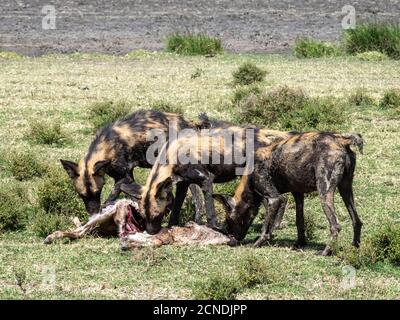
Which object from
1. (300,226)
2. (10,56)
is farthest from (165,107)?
(10,56)

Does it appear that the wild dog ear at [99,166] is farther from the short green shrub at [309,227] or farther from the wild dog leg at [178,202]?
the short green shrub at [309,227]

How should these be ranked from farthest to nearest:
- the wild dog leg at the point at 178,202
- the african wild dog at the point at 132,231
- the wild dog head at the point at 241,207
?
1. the wild dog leg at the point at 178,202
2. the wild dog head at the point at 241,207
3. the african wild dog at the point at 132,231

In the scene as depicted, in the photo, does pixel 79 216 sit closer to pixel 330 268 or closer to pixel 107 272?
pixel 107 272

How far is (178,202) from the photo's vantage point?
14133 mm

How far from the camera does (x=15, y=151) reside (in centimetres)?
1744

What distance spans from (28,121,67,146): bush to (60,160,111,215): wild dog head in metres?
4.54

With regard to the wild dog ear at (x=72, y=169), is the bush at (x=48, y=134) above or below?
below

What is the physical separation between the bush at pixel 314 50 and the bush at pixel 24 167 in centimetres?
1357

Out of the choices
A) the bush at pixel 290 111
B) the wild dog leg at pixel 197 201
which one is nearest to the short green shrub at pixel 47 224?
the wild dog leg at pixel 197 201

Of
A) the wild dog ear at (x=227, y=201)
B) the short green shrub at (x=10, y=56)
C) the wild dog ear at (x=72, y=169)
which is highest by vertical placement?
the wild dog ear at (x=72, y=169)

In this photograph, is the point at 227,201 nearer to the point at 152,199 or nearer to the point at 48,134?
the point at 152,199

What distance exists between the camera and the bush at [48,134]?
18.7 metres

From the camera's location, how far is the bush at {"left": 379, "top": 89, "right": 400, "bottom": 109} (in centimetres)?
2111

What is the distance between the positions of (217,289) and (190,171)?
250cm
